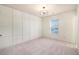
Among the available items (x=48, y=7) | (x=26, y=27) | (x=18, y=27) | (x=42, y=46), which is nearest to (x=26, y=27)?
(x=26, y=27)

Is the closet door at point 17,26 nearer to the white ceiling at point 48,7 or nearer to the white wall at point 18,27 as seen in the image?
the white wall at point 18,27

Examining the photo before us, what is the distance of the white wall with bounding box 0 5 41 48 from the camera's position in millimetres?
2152

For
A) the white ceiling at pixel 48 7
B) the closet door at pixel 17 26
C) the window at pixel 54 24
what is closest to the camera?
the white ceiling at pixel 48 7

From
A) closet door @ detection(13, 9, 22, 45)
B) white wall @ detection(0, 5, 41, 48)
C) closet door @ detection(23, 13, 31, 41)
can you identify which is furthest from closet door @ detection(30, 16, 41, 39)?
closet door @ detection(13, 9, 22, 45)

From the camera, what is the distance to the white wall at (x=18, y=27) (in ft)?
7.06

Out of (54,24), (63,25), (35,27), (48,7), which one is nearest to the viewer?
(48,7)

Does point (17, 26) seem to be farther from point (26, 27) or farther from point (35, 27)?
point (35, 27)

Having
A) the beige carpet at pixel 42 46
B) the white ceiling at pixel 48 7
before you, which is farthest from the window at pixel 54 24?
the beige carpet at pixel 42 46

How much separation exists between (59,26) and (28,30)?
89cm

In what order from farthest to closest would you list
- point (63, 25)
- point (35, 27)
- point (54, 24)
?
1. point (35, 27)
2. point (63, 25)
3. point (54, 24)

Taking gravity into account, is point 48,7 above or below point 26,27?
above

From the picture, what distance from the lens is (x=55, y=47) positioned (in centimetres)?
212

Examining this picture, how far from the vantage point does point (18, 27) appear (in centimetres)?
216

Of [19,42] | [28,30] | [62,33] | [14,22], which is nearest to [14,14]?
[14,22]
